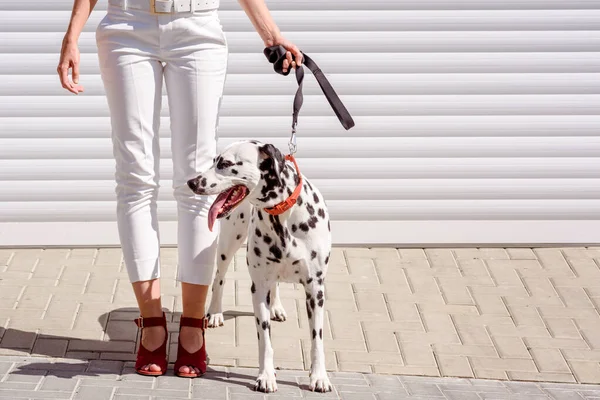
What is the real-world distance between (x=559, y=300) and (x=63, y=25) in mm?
3468

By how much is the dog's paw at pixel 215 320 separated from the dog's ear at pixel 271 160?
4.25ft

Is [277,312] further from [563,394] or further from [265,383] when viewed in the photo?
[563,394]

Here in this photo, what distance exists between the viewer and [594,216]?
7.10 m

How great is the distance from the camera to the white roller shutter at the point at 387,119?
677 centimetres

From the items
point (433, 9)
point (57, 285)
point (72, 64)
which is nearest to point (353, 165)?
point (433, 9)

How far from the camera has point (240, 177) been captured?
15.2ft

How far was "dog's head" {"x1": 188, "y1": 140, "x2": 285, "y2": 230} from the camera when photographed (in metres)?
4.62

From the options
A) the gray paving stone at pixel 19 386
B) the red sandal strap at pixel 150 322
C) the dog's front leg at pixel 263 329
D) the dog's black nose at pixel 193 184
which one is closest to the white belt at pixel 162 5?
the dog's black nose at pixel 193 184

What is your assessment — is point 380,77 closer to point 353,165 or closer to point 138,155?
point 353,165

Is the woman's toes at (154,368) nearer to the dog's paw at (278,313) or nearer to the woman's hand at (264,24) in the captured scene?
the dog's paw at (278,313)

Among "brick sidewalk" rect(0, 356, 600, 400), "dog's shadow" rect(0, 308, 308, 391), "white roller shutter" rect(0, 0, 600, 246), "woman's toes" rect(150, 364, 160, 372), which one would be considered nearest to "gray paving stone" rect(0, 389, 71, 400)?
"brick sidewalk" rect(0, 356, 600, 400)

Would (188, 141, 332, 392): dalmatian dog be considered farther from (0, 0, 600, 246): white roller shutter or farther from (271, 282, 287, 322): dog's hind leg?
(0, 0, 600, 246): white roller shutter

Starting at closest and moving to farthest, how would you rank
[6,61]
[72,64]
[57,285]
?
[72,64] < [57,285] < [6,61]

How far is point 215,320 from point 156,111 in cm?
134
